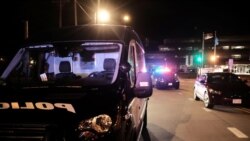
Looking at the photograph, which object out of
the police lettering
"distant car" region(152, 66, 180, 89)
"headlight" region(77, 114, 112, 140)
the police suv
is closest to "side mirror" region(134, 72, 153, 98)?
the police suv

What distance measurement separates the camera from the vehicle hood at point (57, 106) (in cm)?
384

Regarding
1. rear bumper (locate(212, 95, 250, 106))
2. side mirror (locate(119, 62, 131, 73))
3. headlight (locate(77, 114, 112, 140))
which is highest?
side mirror (locate(119, 62, 131, 73))

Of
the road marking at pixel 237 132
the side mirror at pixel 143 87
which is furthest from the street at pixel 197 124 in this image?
the side mirror at pixel 143 87

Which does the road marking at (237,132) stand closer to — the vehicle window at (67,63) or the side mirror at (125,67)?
the vehicle window at (67,63)

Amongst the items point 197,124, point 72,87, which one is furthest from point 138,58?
point 197,124

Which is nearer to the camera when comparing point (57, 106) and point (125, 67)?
point (57, 106)

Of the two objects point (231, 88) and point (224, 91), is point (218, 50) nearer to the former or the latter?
point (231, 88)

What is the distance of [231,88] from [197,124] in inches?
186

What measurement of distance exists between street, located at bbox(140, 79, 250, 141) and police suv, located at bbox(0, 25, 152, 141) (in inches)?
144

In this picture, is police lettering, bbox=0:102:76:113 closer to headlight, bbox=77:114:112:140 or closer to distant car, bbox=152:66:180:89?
headlight, bbox=77:114:112:140

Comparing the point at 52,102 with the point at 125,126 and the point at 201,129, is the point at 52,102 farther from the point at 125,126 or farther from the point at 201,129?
the point at 201,129

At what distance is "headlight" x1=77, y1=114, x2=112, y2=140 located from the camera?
12.3 ft

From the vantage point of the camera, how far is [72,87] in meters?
4.34

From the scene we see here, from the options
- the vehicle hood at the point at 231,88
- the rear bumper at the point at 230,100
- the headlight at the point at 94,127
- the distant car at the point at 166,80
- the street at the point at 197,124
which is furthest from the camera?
the distant car at the point at 166,80
